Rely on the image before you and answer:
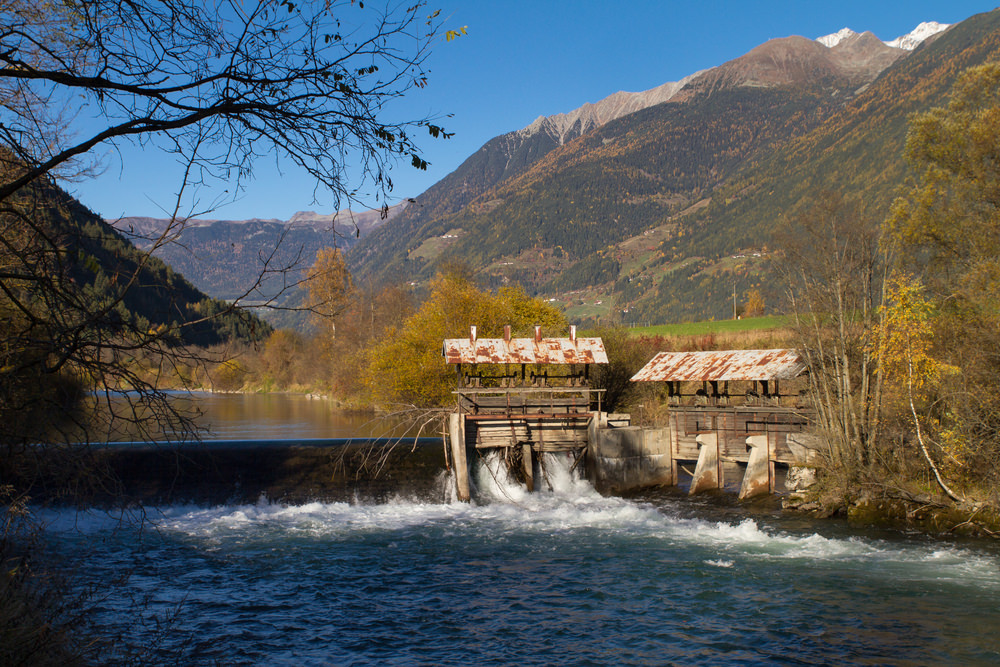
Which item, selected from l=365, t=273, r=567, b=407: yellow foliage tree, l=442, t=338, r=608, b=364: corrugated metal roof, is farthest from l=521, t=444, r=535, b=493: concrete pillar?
l=365, t=273, r=567, b=407: yellow foliage tree

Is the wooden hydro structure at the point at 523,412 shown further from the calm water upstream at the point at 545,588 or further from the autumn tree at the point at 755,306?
the autumn tree at the point at 755,306

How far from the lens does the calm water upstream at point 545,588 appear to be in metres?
11.4

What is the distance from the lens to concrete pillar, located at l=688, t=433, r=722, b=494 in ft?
81.9

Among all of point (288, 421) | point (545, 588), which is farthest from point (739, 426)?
point (288, 421)

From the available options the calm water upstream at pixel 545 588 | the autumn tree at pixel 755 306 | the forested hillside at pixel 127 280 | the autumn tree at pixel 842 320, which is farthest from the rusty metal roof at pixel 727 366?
the autumn tree at pixel 755 306

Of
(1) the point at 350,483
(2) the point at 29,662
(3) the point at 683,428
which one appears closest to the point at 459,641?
(2) the point at 29,662

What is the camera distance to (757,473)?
23.5 m

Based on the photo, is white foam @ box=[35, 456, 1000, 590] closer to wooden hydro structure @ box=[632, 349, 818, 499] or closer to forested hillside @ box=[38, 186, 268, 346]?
wooden hydro structure @ box=[632, 349, 818, 499]

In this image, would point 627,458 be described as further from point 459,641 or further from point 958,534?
point 459,641

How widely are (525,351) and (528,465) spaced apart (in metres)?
4.46

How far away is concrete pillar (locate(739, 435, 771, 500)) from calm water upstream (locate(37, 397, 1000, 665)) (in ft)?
7.78

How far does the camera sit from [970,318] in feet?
69.7

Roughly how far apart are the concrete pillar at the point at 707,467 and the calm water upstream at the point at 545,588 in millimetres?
3797

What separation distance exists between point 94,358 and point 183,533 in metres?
16.1
